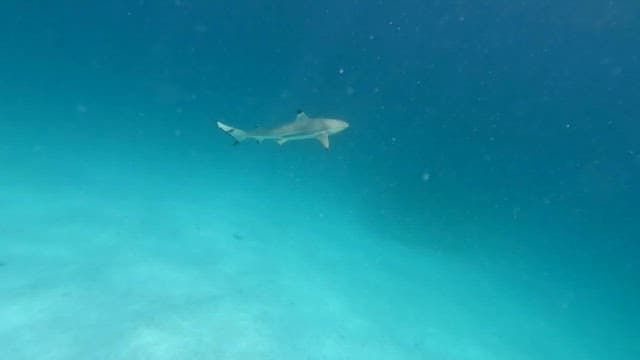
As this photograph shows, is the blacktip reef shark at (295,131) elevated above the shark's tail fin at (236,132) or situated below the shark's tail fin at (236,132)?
above

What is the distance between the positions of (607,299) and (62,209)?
38628mm

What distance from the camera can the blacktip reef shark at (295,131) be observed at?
12.2m

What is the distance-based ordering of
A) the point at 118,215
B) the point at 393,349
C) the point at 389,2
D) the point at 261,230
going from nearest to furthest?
1. the point at 393,349
2. the point at 118,215
3. the point at 261,230
4. the point at 389,2

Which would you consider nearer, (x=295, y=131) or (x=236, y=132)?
(x=236, y=132)

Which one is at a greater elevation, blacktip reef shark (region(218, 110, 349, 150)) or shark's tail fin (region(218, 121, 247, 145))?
blacktip reef shark (region(218, 110, 349, 150))

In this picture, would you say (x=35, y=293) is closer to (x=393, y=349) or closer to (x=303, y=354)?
(x=303, y=354)

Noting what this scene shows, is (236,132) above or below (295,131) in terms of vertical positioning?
below

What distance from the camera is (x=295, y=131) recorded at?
1280 centimetres

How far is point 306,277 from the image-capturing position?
18.7 m

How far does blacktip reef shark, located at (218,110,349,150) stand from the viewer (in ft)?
40.1

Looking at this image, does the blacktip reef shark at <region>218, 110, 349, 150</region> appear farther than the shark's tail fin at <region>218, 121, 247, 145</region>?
Yes

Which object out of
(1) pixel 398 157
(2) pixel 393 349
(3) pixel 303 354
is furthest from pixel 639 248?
(3) pixel 303 354

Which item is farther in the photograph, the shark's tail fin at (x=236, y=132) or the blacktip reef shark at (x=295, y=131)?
the blacktip reef shark at (x=295, y=131)

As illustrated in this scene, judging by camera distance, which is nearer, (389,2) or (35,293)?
(35,293)
